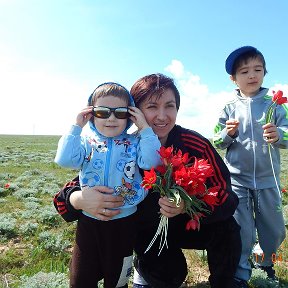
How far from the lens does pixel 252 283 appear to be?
4156 millimetres

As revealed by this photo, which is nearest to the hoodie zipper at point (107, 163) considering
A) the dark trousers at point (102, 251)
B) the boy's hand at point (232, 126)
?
the dark trousers at point (102, 251)

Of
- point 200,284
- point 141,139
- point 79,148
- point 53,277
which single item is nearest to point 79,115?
point 79,148

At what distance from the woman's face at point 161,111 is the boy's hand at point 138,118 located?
0.19 m

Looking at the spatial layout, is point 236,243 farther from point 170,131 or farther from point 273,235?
point 170,131

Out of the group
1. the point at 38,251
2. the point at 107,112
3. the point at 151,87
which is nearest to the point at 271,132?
the point at 151,87

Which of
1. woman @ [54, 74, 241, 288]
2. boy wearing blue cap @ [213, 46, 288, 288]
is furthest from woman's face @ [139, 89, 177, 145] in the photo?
boy wearing blue cap @ [213, 46, 288, 288]

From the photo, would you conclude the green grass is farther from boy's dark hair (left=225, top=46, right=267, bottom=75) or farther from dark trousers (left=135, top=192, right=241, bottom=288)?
boy's dark hair (left=225, top=46, right=267, bottom=75)

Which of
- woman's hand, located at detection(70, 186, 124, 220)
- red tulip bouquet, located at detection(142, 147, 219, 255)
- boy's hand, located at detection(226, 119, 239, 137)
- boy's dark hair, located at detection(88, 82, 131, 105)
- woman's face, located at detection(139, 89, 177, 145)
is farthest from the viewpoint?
boy's hand, located at detection(226, 119, 239, 137)

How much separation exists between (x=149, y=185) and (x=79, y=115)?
1.03 meters

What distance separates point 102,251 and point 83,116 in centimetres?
129

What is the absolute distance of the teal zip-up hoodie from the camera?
420 cm

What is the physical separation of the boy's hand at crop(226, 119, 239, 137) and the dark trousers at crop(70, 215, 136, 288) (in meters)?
1.60

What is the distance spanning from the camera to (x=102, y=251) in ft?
10.8

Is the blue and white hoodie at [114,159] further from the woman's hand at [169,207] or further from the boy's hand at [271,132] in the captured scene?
the boy's hand at [271,132]
